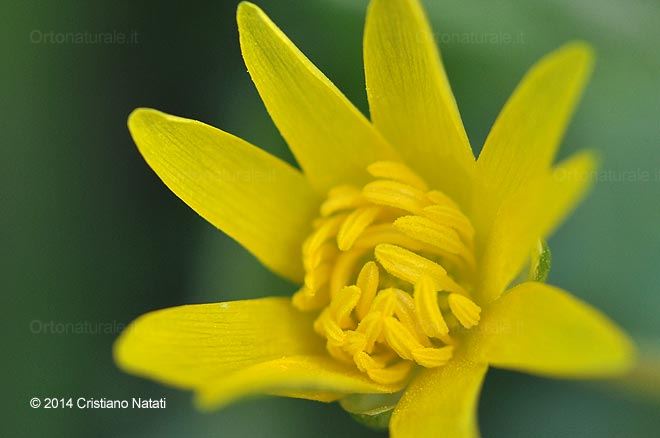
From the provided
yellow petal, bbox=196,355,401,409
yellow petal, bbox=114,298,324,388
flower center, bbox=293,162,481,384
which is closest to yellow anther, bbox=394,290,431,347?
flower center, bbox=293,162,481,384

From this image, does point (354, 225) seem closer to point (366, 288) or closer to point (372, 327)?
point (366, 288)

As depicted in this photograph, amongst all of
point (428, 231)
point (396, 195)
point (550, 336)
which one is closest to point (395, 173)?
point (396, 195)

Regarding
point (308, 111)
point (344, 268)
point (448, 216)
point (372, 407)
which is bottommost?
point (372, 407)

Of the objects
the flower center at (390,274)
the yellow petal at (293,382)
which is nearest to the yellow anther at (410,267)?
the flower center at (390,274)

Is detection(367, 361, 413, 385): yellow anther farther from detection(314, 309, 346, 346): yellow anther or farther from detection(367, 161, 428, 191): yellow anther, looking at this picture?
detection(367, 161, 428, 191): yellow anther

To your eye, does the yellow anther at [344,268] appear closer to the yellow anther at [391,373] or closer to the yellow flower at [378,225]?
the yellow flower at [378,225]
